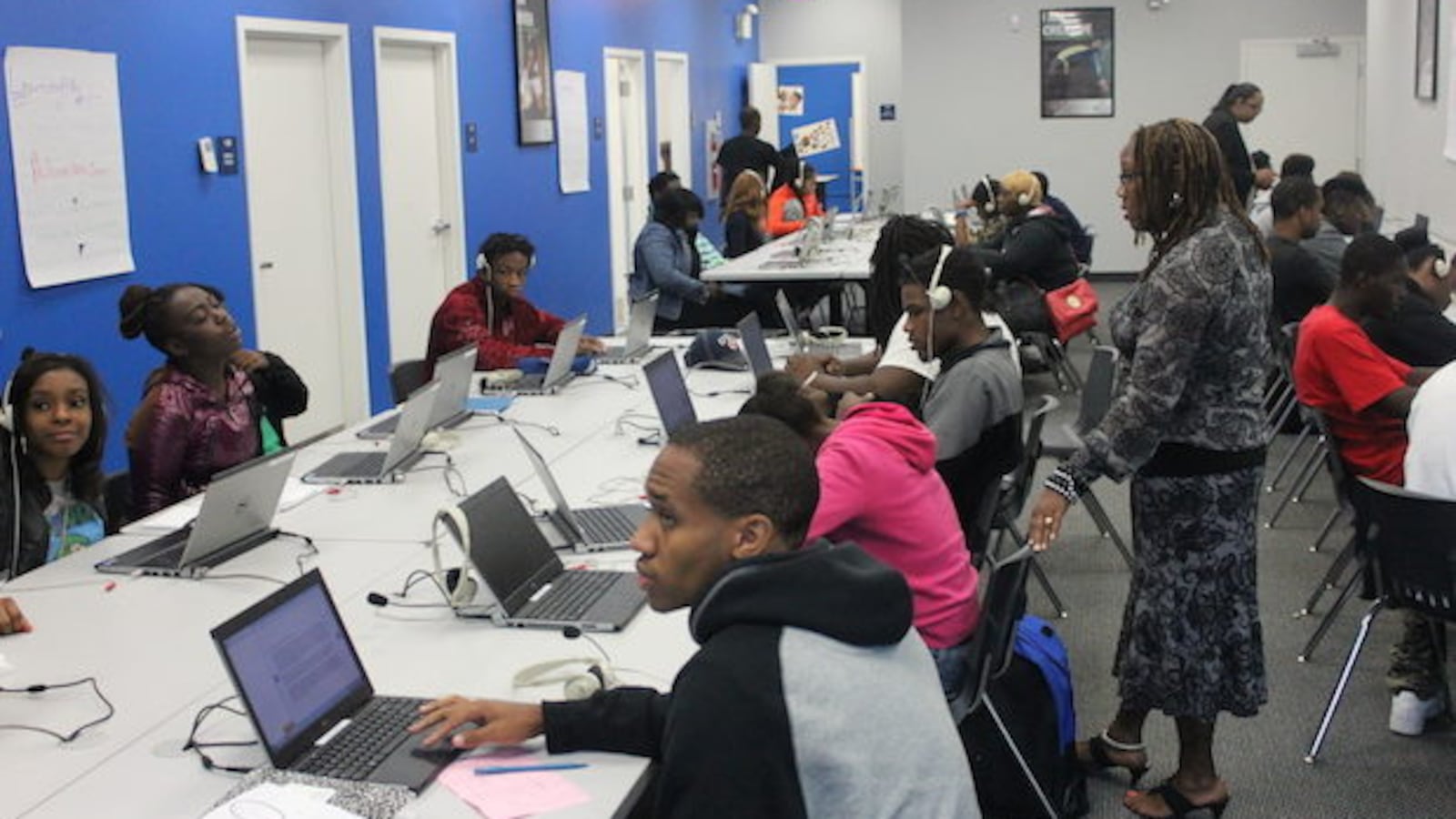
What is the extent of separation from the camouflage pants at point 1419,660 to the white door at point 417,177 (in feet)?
17.3

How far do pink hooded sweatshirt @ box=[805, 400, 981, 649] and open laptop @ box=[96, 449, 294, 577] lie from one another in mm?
1209

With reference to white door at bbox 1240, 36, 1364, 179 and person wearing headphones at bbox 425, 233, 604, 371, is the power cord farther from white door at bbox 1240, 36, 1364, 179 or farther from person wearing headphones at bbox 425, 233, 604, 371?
white door at bbox 1240, 36, 1364, 179

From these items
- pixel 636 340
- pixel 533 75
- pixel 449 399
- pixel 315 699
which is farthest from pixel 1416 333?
pixel 533 75

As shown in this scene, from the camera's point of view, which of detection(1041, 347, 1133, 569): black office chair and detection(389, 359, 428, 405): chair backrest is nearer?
detection(1041, 347, 1133, 569): black office chair

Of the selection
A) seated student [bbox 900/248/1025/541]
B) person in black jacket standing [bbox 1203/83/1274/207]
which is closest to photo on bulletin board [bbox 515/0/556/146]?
person in black jacket standing [bbox 1203/83/1274/207]

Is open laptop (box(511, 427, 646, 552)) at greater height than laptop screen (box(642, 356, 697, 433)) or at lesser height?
lesser

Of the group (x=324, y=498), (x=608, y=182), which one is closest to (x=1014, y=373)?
(x=324, y=498)

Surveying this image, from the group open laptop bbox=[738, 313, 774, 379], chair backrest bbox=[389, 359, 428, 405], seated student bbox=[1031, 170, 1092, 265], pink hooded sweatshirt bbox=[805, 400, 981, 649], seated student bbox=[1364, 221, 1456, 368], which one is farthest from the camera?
seated student bbox=[1031, 170, 1092, 265]

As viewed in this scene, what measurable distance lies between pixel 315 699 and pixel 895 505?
41.8 inches

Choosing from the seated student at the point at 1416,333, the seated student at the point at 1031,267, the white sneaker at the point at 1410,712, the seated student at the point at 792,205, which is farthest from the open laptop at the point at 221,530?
the seated student at the point at 792,205

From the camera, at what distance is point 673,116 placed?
1343 cm

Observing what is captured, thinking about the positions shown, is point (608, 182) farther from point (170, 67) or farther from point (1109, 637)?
point (1109, 637)

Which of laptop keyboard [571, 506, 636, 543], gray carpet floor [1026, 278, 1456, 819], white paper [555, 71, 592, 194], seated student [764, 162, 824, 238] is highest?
white paper [555, 71, 592, 194]

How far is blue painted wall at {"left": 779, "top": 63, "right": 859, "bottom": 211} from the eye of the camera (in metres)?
16.0
